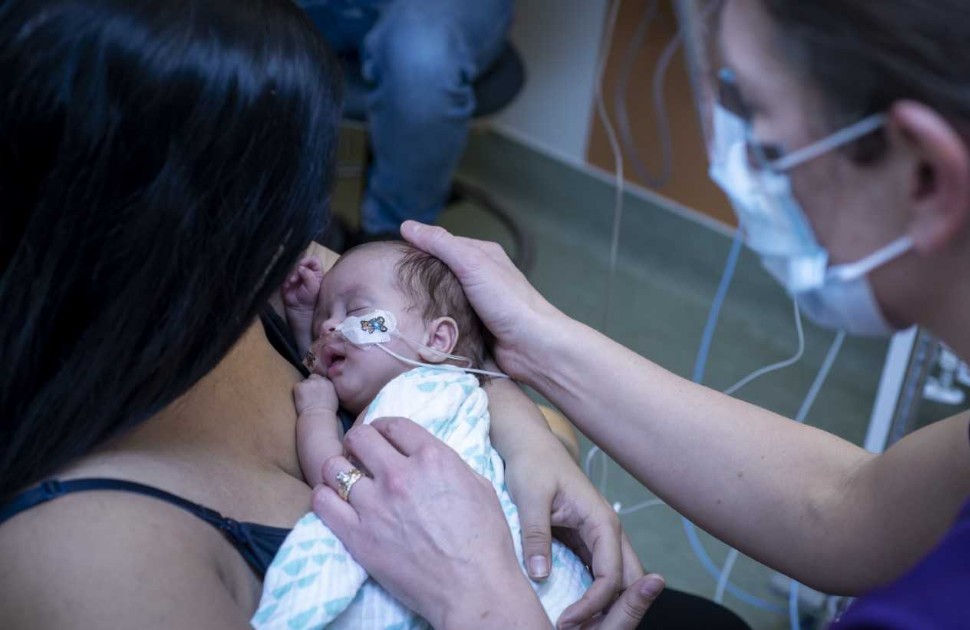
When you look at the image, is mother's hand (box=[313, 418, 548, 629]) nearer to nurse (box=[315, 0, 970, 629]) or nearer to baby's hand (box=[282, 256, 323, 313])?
nurse (box=[315, 0, 970, 629])

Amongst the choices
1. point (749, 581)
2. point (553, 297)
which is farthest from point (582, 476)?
point (553, 297)

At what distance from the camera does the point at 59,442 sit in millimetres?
798

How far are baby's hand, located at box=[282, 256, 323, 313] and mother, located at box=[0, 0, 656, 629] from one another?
0.44 meters

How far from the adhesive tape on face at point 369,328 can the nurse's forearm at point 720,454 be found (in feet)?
0.66

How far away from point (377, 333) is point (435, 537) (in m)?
0.37

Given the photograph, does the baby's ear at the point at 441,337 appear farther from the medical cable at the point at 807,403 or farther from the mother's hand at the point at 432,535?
the medical cable at the point at 807,403


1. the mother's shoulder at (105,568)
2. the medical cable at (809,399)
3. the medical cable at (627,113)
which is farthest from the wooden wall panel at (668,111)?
A: the mother's shoulder at (105,568)

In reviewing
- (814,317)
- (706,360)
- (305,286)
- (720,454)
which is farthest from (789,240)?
(706,360)

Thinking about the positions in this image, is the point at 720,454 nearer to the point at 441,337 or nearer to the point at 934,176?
the point at 441,337

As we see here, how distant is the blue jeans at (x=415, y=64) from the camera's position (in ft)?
7.07

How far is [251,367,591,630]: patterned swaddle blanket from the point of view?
0.90m

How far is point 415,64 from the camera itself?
214 cm

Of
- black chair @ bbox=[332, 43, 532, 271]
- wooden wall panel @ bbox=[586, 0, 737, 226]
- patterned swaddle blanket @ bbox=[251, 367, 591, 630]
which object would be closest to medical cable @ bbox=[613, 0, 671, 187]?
wooden wall panel @ bbox=[586, 0, 737, 226]

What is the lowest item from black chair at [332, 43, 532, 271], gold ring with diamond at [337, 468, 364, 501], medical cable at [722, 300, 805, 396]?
medical cable at [722, 300, 805, 396]
